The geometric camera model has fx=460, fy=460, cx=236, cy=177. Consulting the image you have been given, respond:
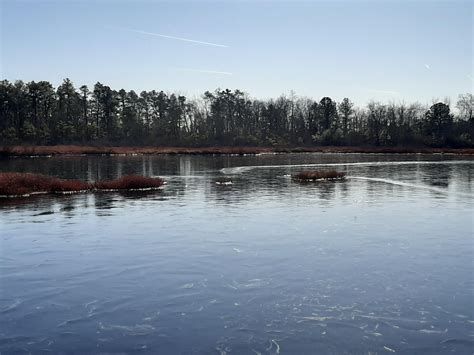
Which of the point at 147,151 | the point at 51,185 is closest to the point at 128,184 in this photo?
the point at 51,185

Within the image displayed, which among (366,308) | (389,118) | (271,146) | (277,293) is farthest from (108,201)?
(389,118)

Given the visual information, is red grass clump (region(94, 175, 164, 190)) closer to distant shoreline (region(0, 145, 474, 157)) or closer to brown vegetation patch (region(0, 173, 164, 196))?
brown vegetation patch (region(0, 173, 164, 196))

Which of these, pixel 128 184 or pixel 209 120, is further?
pixel 209 120

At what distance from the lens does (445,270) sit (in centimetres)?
1471

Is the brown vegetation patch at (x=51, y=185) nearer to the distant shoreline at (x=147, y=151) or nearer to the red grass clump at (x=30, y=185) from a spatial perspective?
the red grass clump at (x=30, y=185)

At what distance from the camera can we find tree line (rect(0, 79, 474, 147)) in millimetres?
117812

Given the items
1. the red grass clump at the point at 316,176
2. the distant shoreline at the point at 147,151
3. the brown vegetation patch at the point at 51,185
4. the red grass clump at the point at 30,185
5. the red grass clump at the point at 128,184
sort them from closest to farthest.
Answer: the red grass clump at the point at 30,185 < the brown vegetation patch at the point at 51,185 < the red grass clump at the point at 128,184 < the red grass clump at the point at 316,176 < the distant shoreline at the point at 147,151

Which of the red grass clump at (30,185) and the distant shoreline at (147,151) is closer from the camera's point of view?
the red grass clump at (30,185)

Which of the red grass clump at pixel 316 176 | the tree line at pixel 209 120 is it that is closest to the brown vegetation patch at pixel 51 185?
the red grass clump at pixel 316 176

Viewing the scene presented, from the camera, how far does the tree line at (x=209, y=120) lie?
117812 millimetres

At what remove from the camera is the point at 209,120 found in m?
147

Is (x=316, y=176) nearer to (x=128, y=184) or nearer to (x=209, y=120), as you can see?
(x=128, y=184)

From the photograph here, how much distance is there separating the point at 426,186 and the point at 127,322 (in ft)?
113

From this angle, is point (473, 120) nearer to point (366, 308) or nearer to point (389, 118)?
point (389, 118)
